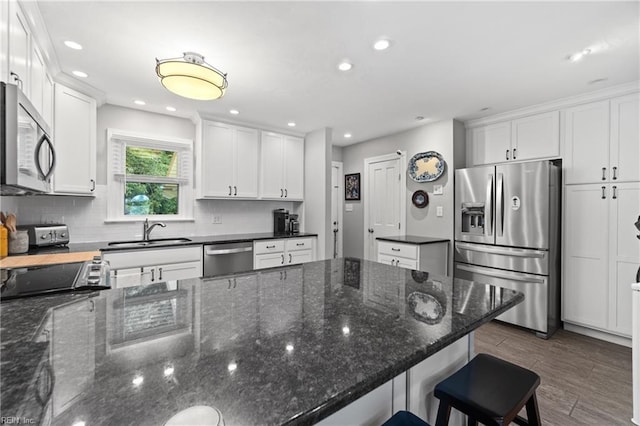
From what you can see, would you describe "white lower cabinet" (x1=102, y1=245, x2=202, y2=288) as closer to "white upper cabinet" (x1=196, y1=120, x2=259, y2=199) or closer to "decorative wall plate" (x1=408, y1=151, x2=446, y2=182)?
"white upper cabinet" (x1=196, y1=120, x2=259, y2=199)

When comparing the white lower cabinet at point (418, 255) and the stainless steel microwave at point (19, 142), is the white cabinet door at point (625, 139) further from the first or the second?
the stainless steel microwave at point (19, 142)

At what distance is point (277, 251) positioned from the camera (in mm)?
3814

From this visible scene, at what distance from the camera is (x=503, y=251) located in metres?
3.23

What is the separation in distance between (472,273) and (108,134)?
15.0ft

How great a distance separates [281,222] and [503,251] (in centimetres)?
281

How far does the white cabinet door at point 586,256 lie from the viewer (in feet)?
9.54

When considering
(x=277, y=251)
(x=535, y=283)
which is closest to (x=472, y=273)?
(x=535, y=283)

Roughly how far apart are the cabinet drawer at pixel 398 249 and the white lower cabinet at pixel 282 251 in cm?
99

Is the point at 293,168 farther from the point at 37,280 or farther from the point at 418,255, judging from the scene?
the point at 37,280

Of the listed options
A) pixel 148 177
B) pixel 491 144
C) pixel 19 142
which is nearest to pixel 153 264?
pixel 148 177

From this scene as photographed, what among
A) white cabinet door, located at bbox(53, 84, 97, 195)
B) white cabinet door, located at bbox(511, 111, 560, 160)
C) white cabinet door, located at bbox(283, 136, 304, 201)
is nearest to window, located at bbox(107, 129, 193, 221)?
white cabinet door, located at bbox(53, 84, 97, 195)

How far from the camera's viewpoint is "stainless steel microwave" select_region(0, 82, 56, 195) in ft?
3.89

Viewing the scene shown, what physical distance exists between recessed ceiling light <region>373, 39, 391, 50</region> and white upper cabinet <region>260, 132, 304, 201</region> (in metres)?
2.31

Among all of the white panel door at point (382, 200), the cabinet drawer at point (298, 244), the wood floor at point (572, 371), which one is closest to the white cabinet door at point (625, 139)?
the wood floor at point (572, 371)
